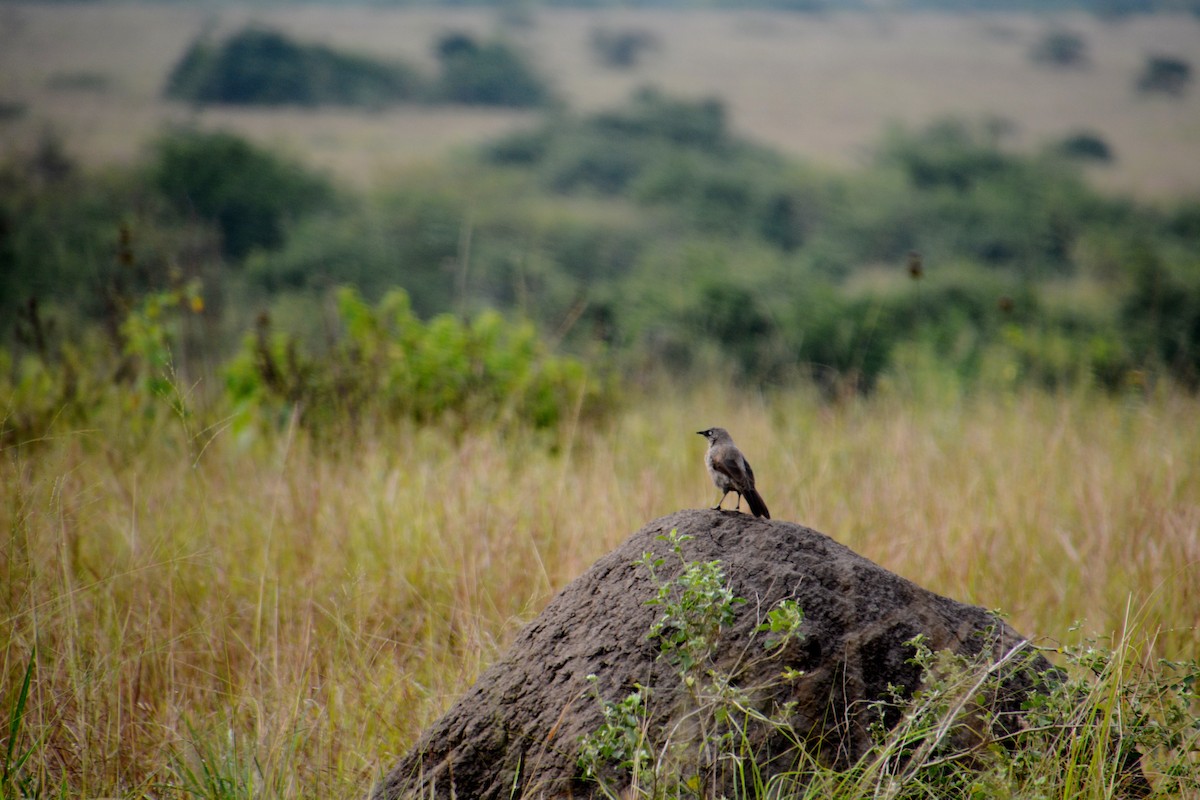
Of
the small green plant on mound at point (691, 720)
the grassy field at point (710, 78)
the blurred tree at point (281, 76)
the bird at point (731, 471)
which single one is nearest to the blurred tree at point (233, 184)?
the grassy field at point (710, 78)

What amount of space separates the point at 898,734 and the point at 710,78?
4056 centimetres

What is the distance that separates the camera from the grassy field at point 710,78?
84.9 ft

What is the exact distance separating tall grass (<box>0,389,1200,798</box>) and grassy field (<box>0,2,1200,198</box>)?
63.6 feet

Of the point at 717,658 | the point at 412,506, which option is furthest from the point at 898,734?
the point at 412,506

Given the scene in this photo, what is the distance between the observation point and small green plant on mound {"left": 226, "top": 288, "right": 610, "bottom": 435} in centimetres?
544

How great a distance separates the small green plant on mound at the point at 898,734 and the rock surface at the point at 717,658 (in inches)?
1.7

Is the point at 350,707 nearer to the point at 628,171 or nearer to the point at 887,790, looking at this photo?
the point at 887,790

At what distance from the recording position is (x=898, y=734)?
219cm

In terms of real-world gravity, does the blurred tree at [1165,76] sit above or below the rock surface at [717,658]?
below

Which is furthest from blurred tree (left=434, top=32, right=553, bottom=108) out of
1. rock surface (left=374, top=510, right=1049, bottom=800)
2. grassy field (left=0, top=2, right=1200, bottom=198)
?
rock surface (left=374, top=510, right=1049, bottom=800)

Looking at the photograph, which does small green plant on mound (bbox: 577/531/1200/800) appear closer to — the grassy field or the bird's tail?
the bird's tail

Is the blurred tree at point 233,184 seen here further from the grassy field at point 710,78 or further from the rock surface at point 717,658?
the rock surface at point 717,658

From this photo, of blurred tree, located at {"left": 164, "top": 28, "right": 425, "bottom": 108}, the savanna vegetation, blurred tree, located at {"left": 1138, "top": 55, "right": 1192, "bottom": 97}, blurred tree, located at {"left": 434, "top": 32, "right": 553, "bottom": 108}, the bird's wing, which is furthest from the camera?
blurred tree, located at {"left": 434, "top": 32, "right": 553, "bottom": 108}

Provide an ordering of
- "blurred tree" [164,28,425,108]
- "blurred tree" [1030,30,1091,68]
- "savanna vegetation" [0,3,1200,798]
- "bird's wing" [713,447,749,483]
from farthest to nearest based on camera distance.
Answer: "blurred tree" [1030,30,1091,68], "blurred tree" [164,28,425,108], "savanna vegetation" [0,3,1200,798], "bird's wing" [713,447,749,483]
